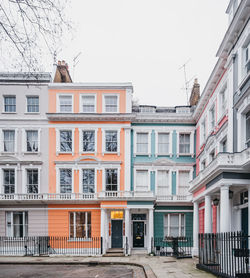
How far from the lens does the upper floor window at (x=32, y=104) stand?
25.6 meters

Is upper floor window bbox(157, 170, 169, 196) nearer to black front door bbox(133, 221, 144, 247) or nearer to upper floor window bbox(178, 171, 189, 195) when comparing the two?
upper floor window bbox(178, 171, 189, 195)

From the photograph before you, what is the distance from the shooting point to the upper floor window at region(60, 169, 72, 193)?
→ 82.6ft

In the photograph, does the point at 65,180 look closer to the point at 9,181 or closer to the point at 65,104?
the point at 9,181

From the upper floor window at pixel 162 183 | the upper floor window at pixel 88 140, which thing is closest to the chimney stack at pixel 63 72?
the upper floor window at pixel 88 140

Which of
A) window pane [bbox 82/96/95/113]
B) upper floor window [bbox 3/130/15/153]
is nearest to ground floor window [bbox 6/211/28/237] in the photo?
upper floor window [bbox 3/130/15/153]

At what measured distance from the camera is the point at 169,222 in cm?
2498

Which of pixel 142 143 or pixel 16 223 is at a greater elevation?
pixel 142 143

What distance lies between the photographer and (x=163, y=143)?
2620cm

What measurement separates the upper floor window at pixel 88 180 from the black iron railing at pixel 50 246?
3.62m

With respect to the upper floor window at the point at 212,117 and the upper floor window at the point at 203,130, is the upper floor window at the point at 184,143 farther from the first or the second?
the upper floor window at the point at 212,117

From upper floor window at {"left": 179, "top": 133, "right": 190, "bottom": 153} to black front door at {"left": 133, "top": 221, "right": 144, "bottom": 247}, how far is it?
6.63 meters

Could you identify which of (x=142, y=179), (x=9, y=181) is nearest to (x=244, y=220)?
(x=142, y=179)

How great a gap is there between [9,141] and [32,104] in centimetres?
334

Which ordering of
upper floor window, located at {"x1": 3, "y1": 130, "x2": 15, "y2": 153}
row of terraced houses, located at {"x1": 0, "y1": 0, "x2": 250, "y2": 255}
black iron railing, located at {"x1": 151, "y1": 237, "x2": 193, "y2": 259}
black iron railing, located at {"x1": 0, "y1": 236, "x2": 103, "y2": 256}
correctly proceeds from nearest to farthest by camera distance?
1. black iron railing, located at {"x1": 151, "y1": 237, "x2": 193, "y2": 259}
2. black iron railing, located at {"x1": 0, "y1": 236, "x2": 103, "y2": 256}
3. row of terraced houses, located at {"x1": 0, "y1": 0, "x2": 250, "y2": 255}
4. upper floor window, located at {"x1": 3, "y1": 130, "x2": 15, "y2": 153}
